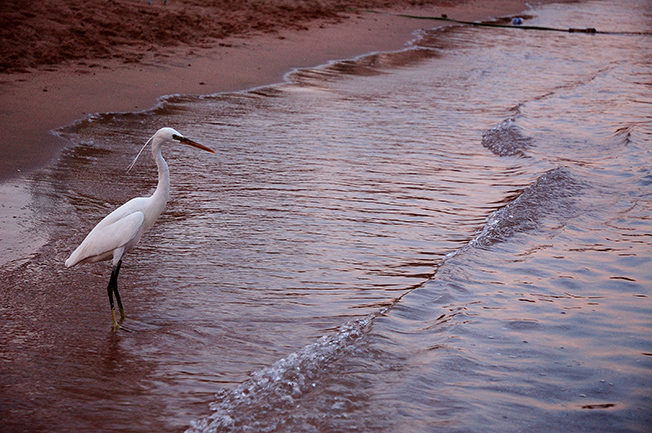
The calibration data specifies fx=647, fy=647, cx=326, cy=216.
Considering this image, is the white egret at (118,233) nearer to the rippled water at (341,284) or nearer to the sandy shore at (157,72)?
the rippled water at (341,284)

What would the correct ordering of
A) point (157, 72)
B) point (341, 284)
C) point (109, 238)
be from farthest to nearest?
point (157, 72) < point (341, 284) < point (109, 238)

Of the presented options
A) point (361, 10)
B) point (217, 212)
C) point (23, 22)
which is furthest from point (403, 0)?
point (217, 212)

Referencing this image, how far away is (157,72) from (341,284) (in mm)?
7609

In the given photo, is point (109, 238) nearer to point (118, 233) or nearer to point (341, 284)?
point (118, 233)

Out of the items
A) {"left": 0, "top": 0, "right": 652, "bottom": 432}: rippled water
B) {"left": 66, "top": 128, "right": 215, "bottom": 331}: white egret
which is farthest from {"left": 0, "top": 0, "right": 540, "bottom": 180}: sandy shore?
{"left": 66, "top": 128, "right": 215, "bottom": 331}: white egret

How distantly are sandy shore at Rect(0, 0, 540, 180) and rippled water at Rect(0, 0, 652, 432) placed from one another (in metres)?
0.43

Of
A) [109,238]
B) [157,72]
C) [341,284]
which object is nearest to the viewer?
[109,238]

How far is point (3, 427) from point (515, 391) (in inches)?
103

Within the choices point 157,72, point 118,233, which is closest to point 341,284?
point 118,233

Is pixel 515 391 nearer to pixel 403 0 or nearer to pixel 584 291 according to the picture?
pixel 584 291

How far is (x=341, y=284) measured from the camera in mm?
4715

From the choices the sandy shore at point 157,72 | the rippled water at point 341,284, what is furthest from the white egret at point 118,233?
the sandy shore at point 157,72

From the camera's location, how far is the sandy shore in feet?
24.4

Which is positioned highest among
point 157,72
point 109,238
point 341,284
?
point 157,72
